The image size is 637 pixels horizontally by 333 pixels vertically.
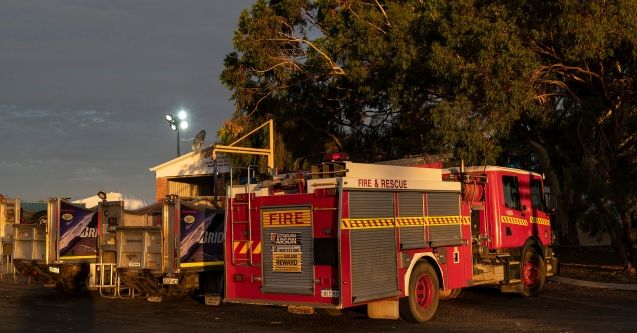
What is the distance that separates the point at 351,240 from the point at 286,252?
1206mm

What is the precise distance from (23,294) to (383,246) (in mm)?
10672

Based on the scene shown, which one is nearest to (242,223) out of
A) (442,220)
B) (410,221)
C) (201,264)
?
(410,221)

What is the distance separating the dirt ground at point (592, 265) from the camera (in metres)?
17.7

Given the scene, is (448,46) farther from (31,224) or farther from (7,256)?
(7,256)

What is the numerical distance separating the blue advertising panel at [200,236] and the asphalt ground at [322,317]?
0.97 m

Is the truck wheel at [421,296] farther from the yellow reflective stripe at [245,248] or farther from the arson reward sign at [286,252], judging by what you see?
the yellow reflective stripe at [245,248]

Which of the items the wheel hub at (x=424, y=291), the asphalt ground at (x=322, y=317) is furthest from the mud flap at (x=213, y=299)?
the wheel hub at (x=424, y=291)

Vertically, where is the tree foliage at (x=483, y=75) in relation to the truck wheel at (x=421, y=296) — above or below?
above

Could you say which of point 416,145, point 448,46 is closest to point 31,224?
point 448,46

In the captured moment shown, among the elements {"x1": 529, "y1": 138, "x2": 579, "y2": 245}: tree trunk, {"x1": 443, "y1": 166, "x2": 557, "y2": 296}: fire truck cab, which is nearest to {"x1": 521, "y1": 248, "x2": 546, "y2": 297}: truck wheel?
{"x1": 443, "y1": 166, "x2": 557, "y2": 296}: fire truck cab

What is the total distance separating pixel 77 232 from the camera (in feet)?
50.5

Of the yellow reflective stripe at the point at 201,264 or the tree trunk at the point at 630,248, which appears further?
the tree trunk at the point at 630,248

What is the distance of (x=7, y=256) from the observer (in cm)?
1631

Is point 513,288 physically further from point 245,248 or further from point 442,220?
point 245,248
